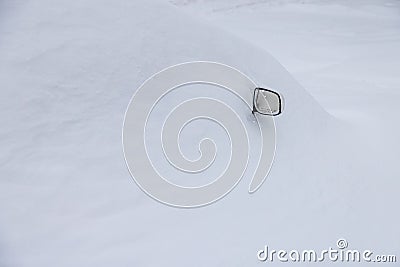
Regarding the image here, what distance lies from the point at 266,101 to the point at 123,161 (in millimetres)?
874

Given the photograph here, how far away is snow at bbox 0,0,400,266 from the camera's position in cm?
155

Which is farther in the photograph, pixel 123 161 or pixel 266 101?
pixel 266 101

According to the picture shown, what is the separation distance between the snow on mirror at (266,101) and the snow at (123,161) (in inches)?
4.1

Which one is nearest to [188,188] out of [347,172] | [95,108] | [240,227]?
[240,227]

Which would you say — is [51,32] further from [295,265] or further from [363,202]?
[363,202]

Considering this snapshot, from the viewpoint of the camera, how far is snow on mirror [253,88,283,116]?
2.11m

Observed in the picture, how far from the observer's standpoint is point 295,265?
5.49 ft

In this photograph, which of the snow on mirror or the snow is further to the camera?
the snow on mirror

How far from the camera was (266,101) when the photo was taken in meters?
2.13

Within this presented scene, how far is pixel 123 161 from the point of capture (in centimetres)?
175

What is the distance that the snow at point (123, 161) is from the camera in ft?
5.09

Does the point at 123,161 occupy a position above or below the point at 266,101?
below

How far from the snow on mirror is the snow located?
0.10 m

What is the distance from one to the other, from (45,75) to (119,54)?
387mm
